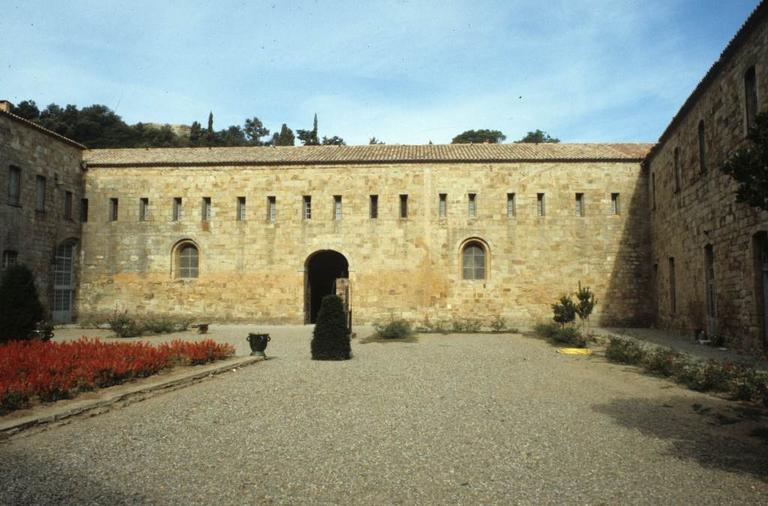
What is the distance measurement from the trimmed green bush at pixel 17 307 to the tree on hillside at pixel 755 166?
1424cm

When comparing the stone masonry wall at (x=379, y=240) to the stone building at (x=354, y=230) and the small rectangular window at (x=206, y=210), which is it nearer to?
the stone building at (x=354, y=230)

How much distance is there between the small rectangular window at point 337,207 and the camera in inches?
899

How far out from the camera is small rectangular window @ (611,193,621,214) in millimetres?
22203

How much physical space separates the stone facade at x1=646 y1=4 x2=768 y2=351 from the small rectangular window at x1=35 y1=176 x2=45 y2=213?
25.0m

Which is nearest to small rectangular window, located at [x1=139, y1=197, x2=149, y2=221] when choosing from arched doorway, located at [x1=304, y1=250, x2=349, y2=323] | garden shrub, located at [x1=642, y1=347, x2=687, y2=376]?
Result: arched doorway, located at [x1=304, y1=250, x2=349, y2=323]

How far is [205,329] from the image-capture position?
18.5 m

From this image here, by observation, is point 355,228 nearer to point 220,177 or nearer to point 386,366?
point 220,177

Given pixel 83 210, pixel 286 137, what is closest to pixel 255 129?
pixel 286 137

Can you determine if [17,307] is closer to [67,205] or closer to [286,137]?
[67,205]

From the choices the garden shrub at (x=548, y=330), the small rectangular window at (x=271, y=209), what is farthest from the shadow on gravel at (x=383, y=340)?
the small rectangular window at (x=271, y=209)

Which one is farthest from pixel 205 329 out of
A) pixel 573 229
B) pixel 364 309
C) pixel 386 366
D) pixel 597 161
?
pixel 597 161

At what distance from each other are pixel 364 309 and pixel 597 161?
1251 centimetres

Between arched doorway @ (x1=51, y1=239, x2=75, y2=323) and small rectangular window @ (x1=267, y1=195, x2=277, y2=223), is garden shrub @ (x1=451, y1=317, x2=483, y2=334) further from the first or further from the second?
arched doorway @ (x1=51, y1=239, x2=75, y2=323)

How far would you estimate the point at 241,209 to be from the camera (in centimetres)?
2331
